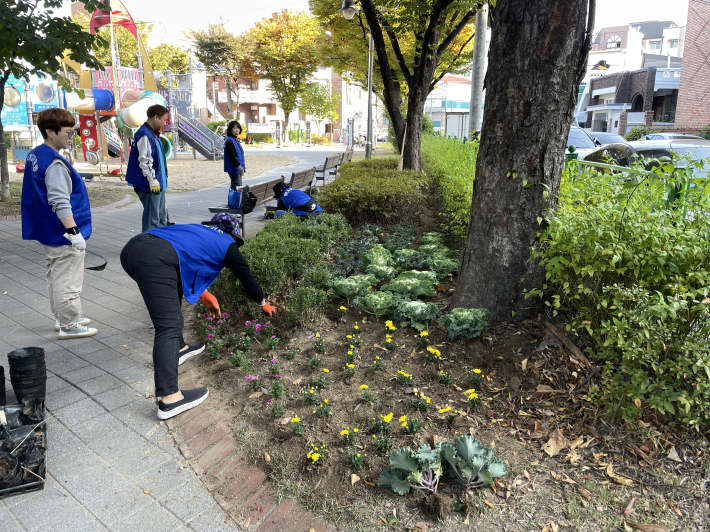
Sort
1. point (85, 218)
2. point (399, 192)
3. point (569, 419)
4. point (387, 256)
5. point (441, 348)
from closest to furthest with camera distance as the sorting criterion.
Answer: point (569, 419) < point (441, 348) < point (85, 218) < point (387, 256) < point (399, 192)

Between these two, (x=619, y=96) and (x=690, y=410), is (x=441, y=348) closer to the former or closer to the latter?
(x=690, y=410)

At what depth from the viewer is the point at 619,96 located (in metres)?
44.3

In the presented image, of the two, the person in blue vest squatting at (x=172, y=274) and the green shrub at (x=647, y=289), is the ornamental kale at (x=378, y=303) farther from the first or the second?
the green shrub at (x=647, y=289)

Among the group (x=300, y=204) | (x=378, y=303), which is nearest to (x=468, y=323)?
(x=378, y=303)

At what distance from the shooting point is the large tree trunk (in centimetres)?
322

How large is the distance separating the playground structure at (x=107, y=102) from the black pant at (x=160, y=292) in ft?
47.4

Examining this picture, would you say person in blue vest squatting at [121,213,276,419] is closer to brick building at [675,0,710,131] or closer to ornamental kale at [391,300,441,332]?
ornamental kale at [391,300,441,332]

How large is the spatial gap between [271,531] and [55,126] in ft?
11.3

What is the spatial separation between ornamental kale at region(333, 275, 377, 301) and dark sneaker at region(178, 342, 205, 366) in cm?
119

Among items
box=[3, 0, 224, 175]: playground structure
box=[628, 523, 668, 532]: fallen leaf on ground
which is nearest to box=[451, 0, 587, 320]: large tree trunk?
box=[628, 523, 668, 532]: fallen leaf on ground

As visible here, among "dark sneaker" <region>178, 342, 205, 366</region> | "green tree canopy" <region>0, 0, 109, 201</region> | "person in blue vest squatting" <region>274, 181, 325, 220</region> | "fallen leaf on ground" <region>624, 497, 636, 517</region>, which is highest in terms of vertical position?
"green tree canopy" <region>0, 0, 109, 201</region>

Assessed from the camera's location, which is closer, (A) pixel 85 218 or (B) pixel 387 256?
(A) pixel 85 218

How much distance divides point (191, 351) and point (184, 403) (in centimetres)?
82

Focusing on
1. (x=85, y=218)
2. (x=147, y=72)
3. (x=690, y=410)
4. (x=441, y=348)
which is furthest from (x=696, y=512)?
(x=147, y=72)
